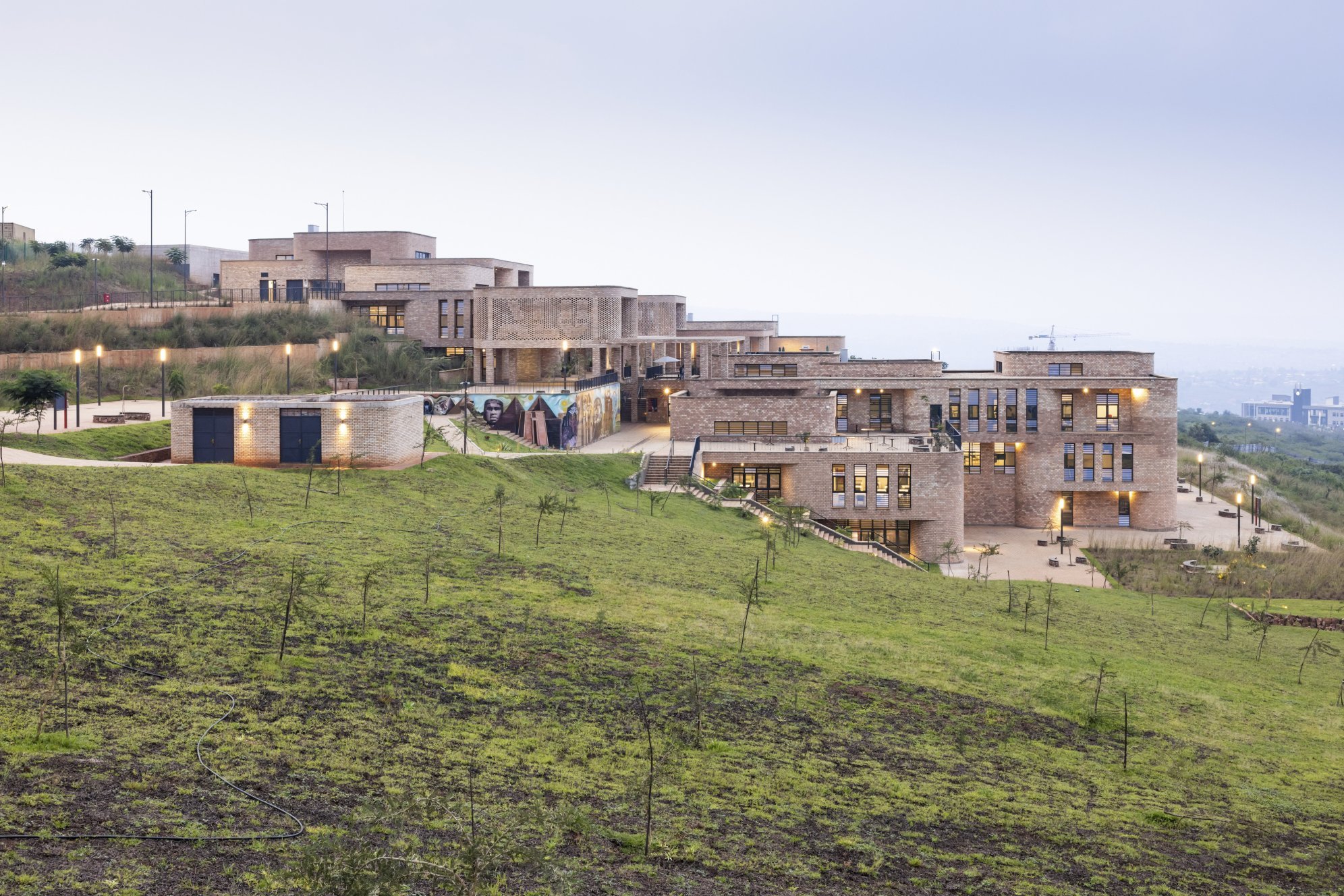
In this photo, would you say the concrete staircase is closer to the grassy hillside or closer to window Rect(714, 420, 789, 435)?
window Rect(714, 420, 789, 435)

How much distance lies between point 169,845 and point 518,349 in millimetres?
58301

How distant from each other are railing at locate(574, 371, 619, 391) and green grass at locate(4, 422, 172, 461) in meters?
21.4

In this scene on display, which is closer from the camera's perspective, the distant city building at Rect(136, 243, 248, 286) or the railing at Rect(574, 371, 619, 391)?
the railing at Rect(574, 371, 619, 391)

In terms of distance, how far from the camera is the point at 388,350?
61.7 meters

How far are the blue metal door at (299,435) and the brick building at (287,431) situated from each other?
0.02m

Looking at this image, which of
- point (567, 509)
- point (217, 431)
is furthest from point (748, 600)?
point (217, 431)

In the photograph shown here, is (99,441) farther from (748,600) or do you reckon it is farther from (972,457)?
(972,457)

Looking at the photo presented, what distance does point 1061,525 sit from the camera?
173 ft

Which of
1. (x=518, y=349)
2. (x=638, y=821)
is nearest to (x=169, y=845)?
(x=638, y=821)

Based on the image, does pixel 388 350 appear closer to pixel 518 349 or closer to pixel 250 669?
pixel 518 349

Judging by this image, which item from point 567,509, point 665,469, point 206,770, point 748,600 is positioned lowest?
point 748,600

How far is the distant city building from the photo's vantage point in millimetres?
95188

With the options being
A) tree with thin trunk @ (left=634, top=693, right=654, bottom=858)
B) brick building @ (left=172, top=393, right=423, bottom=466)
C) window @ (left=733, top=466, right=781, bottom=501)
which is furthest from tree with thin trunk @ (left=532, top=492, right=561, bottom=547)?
window @ (left=733, top=466, right=781, bottom=501)

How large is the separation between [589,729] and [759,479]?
35.5 metres
